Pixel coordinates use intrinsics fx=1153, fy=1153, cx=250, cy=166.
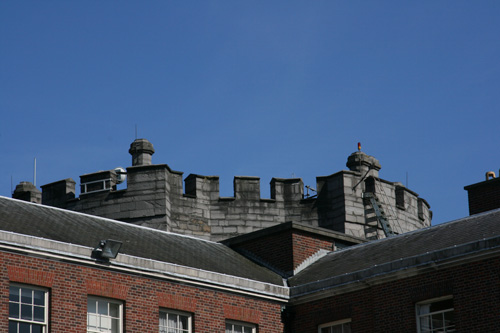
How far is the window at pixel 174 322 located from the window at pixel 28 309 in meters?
3.22

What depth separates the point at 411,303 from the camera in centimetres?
2742

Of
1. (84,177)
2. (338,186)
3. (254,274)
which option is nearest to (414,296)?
(254,274)

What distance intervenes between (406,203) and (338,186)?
12.4ft

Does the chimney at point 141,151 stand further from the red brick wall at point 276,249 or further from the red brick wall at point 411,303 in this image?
the red brick wall at point 411,303

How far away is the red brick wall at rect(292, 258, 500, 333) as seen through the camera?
85.5 ft

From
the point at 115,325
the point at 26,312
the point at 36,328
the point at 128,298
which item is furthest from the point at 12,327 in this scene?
the point at 128,298

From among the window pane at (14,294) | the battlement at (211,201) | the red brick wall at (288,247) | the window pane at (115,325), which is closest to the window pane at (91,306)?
the window pane at (115,325)

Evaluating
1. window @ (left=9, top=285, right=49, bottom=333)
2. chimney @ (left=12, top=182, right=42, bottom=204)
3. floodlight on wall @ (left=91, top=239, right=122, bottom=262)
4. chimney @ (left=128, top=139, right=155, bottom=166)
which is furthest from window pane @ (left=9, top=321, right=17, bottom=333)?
chimney @ (left=12, top=182, right=42, bottom=204)

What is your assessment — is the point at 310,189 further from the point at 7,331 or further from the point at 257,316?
the point at 7,331

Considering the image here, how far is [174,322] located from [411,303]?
19.0 feet

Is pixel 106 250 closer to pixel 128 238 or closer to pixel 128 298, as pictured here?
pixel 128 298

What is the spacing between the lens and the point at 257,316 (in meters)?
29.5

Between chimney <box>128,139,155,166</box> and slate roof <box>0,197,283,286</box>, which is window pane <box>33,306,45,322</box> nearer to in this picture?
slate roof <box>0,197,283,286</box>

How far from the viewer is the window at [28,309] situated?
2544 centimetres
